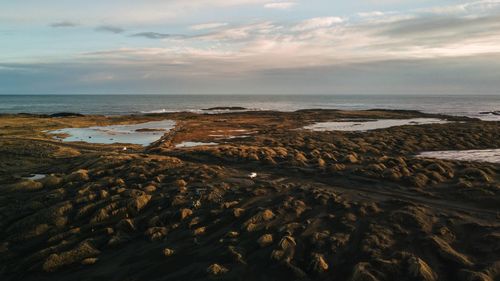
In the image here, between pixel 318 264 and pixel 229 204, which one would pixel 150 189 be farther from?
pixel 318 264

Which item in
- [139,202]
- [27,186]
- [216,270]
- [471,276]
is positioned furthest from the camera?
[27,186]

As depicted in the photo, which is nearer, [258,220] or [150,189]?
[258,220]

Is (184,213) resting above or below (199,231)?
above

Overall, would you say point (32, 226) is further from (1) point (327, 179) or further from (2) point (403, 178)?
(2) point (403, 178)

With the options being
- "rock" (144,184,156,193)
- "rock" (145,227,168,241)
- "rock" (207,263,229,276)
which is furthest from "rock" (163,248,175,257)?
"rock" (144,184,156,193)

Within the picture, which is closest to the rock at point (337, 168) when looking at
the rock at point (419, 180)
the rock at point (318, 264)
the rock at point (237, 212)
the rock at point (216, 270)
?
the rock at point (419, 180)

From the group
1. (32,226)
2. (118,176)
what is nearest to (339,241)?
(32,226)

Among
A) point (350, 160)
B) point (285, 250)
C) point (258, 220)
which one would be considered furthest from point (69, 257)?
point (350, 160)
